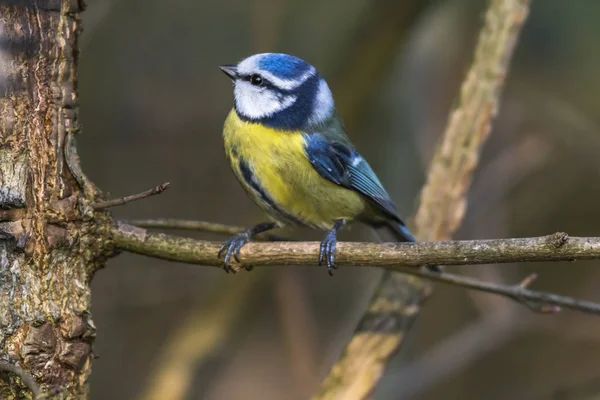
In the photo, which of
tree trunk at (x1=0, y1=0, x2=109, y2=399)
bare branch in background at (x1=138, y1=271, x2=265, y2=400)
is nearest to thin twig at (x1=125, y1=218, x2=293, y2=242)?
tree trunk at (x1=0, y1=0, x2=109, y2=399)

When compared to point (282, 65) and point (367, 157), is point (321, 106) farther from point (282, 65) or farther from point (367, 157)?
point (367, 157)

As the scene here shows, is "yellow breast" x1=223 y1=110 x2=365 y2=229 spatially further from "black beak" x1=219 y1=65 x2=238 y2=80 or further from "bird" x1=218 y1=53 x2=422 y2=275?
"black beak" x1=219 y1=65 x2=238 y2=80

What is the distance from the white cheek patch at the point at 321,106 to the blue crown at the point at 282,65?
123 mm

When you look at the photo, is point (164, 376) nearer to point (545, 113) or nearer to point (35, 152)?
point (35, 152)

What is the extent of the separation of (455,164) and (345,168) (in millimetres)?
408

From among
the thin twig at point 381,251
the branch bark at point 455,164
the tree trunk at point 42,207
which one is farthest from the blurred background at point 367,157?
the tree trunk at point 42,207

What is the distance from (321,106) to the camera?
7.70 ft

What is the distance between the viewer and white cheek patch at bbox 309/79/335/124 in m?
2.30

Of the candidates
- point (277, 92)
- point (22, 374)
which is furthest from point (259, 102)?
point (22, 374)

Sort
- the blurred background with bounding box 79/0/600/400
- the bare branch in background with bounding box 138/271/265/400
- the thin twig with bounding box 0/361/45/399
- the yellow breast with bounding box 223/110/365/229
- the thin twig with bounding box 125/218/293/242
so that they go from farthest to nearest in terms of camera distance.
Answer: the blurred background with bounding box 79/0/600/400 → the bare branch in background with bounding box 138/271/265/400 → the yellow breast with bounding box 223/110/365/229 → the thin twig with bounding box 125/218/293/242 → the thin twig with bounding box 0/361/45/399

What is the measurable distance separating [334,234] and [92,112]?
7.43 feet

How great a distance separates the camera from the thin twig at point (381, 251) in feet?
4.35

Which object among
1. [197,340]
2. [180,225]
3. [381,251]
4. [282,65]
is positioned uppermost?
[282,65]

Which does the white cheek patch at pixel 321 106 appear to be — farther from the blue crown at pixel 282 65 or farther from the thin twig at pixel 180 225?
the thin twig at pixel 180 225
